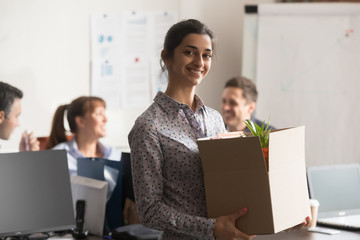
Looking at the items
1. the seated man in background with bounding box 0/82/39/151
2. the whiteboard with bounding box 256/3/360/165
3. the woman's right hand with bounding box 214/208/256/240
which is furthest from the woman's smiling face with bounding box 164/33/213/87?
the whiteboard with bounding box 256/3/360/165

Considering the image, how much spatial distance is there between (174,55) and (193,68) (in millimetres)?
83

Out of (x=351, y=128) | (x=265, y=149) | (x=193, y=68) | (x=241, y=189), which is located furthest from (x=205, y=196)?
(x=351, y=128)

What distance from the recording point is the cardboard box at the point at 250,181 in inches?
64.6

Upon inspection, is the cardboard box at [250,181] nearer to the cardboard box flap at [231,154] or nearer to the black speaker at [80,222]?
the cardboard box flap at [231,154]

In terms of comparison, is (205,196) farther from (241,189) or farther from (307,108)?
(307,108)

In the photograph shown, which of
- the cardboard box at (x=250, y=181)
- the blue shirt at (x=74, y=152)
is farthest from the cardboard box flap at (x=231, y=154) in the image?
the blue shirt at (x=74, y=152)

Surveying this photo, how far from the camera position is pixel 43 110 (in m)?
3.96

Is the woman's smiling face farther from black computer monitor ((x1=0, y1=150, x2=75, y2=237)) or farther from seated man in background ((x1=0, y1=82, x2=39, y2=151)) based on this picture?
seated man in background ((x1=0, y1=82, x2=39, y2=151))

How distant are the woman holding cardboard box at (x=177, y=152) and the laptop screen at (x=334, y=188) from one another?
3.67 feet

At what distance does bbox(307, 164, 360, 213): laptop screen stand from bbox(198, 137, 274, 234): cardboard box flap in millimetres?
1173

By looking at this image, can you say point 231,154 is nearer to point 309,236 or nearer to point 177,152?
point 177,152

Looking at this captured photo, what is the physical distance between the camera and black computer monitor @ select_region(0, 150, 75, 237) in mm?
2180

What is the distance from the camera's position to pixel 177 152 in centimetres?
170

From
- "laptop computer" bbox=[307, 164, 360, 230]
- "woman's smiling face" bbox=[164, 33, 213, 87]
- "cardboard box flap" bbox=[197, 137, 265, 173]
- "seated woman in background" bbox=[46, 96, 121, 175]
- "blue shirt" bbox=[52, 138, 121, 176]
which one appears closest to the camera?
"cardboard box flap" bbox=[197, 137, 265, 173]
